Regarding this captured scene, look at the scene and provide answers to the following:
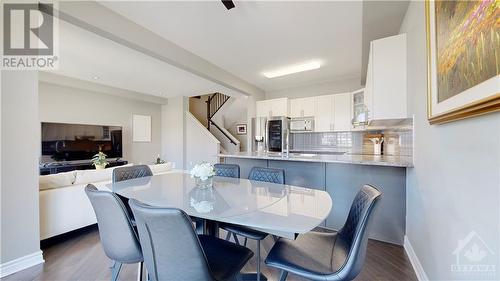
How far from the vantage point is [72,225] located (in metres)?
2.39

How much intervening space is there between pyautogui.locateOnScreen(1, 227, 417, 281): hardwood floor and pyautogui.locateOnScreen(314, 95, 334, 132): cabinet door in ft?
9.33

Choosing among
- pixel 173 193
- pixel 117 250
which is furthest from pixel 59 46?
pixel 117 250

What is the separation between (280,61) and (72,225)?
379cm

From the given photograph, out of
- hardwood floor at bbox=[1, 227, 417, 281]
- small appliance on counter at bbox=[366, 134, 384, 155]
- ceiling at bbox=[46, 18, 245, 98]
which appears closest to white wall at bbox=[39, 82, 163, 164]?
ceiling at bbox=[46, 18, 245, 98]

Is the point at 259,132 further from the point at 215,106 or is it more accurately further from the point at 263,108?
the point at 215,106

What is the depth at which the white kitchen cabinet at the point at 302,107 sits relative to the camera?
16.3 ft

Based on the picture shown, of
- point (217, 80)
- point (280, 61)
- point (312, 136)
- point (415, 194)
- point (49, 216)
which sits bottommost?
point (49, 216)

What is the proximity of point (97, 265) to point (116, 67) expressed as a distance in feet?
11.3

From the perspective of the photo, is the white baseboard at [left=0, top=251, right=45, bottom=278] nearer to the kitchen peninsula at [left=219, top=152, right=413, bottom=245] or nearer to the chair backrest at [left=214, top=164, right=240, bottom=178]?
the chair backrest at [left=214, top=164, right=240, bottom=178]

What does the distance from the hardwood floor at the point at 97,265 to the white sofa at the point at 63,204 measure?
0.70 feet

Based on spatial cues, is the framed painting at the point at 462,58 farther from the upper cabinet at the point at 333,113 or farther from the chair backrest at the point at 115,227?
the upper cabinet at the point at 333,113

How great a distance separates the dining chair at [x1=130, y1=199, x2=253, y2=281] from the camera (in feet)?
2.88

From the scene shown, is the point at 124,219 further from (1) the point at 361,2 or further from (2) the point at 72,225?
(1) the point at 361,2

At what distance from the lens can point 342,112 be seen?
4.54 m
